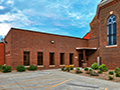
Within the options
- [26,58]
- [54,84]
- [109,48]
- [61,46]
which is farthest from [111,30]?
[26,58]

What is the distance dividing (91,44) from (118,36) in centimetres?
1038

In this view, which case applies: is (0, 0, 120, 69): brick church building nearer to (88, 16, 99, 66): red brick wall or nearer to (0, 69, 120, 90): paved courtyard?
(88, 16, 99, 66): red brick wall

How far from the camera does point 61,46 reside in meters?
22.9

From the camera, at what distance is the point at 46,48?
69.1 ft

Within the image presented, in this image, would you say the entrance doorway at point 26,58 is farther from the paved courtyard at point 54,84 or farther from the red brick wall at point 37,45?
the paved courtyard at point 54,84

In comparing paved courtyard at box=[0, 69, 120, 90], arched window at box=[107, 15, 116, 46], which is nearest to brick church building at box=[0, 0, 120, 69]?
arched window at box=[107, 15, 116, 46]

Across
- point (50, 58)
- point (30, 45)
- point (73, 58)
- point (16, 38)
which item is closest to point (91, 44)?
point (73, 58)

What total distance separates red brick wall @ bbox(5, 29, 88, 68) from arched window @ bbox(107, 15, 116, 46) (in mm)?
8502

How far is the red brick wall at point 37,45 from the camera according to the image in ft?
58.9

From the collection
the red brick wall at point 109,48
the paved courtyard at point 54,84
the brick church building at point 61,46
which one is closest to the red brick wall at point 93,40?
the brick church building at point 61,46

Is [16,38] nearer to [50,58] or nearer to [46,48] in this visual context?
[46,48]

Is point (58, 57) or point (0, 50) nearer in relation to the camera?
point (58, 57)

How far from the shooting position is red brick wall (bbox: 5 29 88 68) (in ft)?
58.9

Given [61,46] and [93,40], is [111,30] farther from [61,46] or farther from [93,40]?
[61,46]
